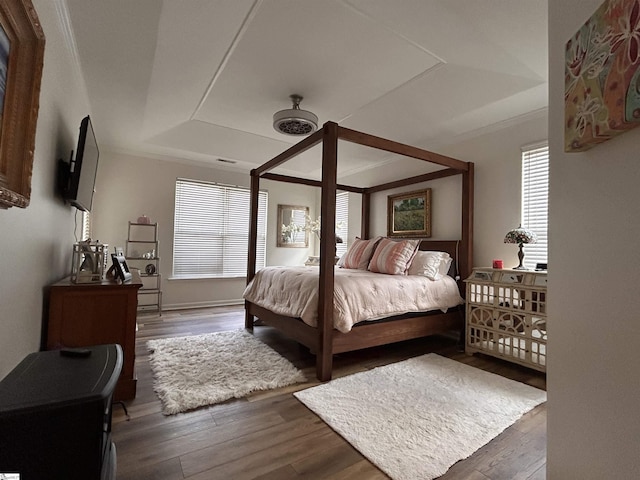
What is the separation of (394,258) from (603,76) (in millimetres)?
2578

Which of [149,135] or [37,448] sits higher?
[149,135]

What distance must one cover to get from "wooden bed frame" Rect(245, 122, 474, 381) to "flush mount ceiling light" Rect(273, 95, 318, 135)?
0.91ft

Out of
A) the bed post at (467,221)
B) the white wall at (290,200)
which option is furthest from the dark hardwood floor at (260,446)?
the white wall at (290,200)

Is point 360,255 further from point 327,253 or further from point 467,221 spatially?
point 327,253

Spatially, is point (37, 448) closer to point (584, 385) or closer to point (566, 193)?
point (584, 385)

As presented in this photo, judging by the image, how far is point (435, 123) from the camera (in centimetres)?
351

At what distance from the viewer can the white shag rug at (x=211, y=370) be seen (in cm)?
207

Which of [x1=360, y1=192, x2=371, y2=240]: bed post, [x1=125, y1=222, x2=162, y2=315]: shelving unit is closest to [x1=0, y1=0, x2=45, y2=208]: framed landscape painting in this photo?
[x1=125, y1=222, x2=162, y2=315]: shelving unit

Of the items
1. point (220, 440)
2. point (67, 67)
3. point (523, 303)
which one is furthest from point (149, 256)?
point (523, 303)

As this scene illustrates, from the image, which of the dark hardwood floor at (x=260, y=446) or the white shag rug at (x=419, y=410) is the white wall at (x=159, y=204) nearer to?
the dark hardwood floor at (x=260, y=446)

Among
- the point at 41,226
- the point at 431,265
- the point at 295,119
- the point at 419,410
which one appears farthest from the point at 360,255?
the point at 41,226

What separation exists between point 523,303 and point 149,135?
4.73 m

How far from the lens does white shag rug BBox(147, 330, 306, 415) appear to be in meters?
2.07

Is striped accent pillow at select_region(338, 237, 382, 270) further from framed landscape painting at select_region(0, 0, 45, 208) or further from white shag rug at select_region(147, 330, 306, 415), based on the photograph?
framed landscape painting at select_region(0, 0, 45, 208)
